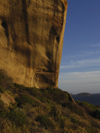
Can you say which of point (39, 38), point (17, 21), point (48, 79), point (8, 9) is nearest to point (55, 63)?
point (48, 79)

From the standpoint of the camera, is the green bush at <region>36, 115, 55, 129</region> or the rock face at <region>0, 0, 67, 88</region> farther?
the rock face at <region>0, 0, 67, 88</region>

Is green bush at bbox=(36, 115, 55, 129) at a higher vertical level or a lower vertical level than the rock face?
lower

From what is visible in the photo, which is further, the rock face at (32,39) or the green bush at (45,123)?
the rock face at (32,39)

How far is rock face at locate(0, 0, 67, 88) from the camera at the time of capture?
615 inches

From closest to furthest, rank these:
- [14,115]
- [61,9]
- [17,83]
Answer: [14,115] → [17,83] → [61,9]

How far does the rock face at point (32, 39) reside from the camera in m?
15.6

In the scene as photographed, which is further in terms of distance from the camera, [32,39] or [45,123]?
[32,39]

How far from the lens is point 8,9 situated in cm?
1565

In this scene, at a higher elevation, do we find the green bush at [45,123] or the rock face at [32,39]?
the rock face at [32,39]

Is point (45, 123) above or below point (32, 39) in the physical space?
below

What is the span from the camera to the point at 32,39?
56.4 feet

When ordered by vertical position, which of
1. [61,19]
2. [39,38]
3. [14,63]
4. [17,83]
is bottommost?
[17,83]

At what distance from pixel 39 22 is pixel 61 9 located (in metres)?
4.48

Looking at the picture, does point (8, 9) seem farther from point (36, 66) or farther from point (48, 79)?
point (48, 79)
